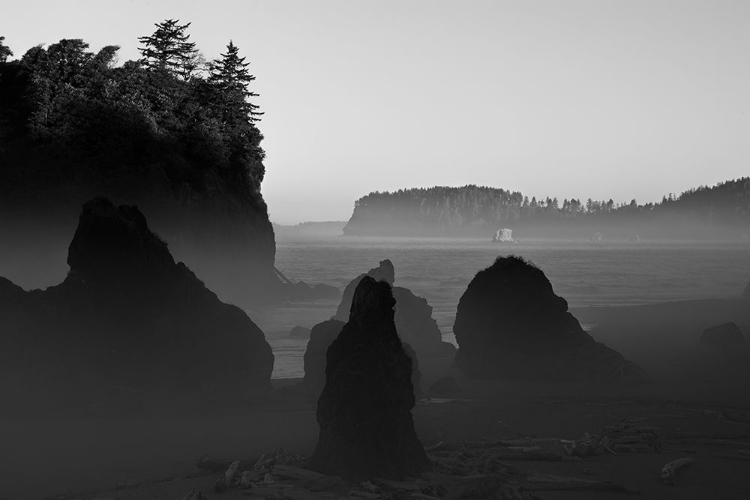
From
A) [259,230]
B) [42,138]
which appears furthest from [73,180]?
[259,230]

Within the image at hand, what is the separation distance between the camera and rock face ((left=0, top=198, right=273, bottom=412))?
1842 centimetres

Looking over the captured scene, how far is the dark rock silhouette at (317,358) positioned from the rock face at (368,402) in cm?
695

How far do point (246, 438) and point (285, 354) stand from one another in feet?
46.4

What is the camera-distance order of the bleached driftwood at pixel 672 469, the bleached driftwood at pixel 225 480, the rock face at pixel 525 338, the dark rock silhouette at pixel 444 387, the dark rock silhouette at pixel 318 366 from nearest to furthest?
the bleached driftwood at pixel 225 480 < the bleached driftwood at pixel 672 469 < the dark rock silhouette at pixel 318 366 < the dark rock silhouette at pixel 444 387 < the rock face at pixel 525 338

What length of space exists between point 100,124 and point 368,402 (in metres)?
43.2

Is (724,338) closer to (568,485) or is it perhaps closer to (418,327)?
(418,327)

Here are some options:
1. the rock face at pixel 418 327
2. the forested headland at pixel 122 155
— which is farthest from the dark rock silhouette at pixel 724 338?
the forested headland at pixel 122 155

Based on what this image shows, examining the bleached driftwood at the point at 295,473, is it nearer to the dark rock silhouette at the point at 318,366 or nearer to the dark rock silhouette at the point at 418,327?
the dark rock silhouette at the point at 318,366

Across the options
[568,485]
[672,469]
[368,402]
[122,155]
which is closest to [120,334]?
[368,402]

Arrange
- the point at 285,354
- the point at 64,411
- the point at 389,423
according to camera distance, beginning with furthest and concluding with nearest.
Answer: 1. the point at 285,354
2. the point at 64,411
3. the point at 389,423

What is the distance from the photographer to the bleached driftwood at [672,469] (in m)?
13.0

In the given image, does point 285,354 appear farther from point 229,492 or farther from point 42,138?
point 42,138

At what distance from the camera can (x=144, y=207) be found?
49.1m

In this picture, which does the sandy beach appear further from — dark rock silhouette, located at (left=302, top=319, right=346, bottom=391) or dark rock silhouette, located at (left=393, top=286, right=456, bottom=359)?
dark rock silhouette, located at (left=393, top=286, right=456, bottom=359)
